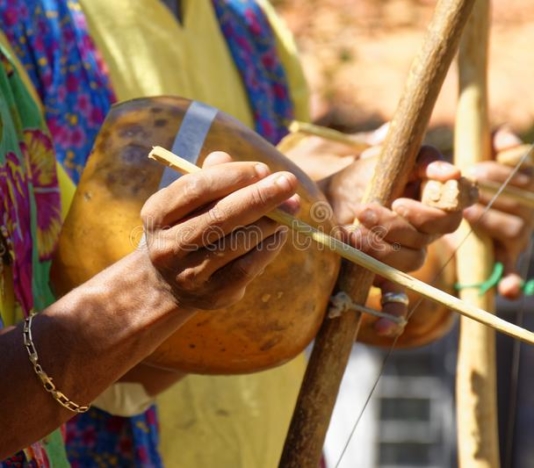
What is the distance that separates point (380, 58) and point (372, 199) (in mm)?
3294

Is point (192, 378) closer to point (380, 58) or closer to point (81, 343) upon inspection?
point (81, 343)

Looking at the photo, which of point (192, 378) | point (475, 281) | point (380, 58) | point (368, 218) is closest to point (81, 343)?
point (368, 218)

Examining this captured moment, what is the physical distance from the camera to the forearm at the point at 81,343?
4.88ft

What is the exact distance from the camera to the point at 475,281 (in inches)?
96.3

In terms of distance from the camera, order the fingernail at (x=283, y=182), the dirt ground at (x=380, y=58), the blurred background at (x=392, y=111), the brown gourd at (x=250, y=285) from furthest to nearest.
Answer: the blurred background at (x=392, y=111)
the dirt ground at (x=380, y=58)
the brown gourd at (x=250, y=285)
the fingernail at (x=283, y=182)

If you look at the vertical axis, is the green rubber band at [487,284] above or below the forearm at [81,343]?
below

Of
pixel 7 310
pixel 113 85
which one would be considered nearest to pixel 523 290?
pixel 113 85

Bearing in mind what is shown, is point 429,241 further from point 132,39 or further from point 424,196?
point 132,39

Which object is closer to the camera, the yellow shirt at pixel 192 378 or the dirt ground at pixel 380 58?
the yellow shirt at pixel 192 378

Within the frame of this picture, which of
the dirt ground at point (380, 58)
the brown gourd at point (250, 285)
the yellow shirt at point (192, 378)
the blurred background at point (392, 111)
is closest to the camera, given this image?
the brown gourd at point (250, 285)

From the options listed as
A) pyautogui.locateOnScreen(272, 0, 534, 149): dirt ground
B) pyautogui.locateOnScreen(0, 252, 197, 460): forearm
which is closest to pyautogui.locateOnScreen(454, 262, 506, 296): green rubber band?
pyautogui.locateOnScreen(0, 252, 197, 460): forearm

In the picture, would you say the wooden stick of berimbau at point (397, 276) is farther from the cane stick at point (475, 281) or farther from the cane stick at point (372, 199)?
the cane stick at point (475, 281)

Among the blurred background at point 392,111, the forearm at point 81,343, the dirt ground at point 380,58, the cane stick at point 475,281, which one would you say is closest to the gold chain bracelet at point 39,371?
the forearm at point 81,343

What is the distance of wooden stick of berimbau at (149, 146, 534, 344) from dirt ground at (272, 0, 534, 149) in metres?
2.91
